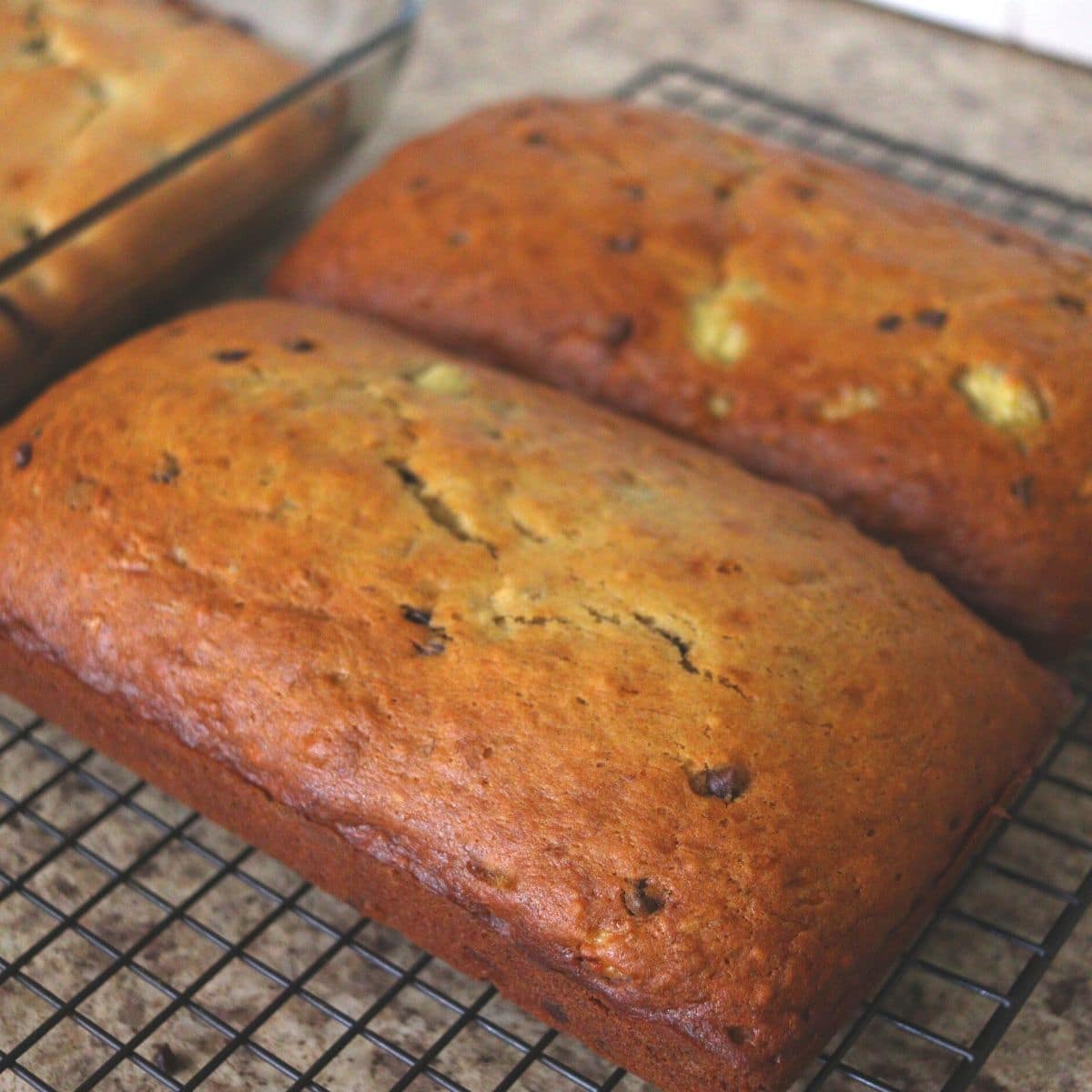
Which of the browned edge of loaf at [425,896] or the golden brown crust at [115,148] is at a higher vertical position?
the golden brown crust at [115,148]

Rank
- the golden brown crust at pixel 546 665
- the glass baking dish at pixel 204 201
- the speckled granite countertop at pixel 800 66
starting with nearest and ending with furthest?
1. the golden brown crust at pixel 546 665
2. the glass baking dish at pixel 204 201
3. the speckled granite countertop at pixel 800 66

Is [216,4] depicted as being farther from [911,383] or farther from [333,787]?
[333,787]

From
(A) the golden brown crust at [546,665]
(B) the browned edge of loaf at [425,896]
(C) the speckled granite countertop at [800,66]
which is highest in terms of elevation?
(A) the golden brown crust at [546,665]

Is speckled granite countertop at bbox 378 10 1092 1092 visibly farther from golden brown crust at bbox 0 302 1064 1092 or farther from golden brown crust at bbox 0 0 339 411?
golden brown crust at bbox 0 302 1064 1092

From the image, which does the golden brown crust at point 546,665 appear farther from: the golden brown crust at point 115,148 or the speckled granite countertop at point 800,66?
the speckled granite countertop at point 800,66

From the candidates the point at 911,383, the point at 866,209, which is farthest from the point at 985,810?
the point at 866,209

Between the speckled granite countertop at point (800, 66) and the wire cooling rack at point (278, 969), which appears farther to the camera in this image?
the speckled granite countertop at point (800, 66)

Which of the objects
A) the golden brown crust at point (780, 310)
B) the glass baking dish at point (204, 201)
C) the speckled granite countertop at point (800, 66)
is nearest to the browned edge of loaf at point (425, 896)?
the golden brown crust at point (780, 310)

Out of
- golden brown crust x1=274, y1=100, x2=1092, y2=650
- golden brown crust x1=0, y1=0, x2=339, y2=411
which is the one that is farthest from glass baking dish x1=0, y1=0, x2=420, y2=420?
golden brown crust x1=274, y1=100, x2=1092, y2=650
